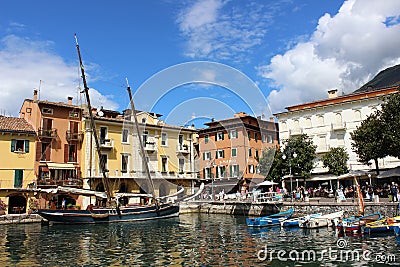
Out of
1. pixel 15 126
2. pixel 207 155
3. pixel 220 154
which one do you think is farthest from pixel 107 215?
pixel 207 155

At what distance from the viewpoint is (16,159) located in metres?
35.8

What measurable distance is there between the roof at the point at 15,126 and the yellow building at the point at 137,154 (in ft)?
20.6

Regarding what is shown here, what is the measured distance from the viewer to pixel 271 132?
169ft

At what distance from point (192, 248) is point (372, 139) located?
868 inches

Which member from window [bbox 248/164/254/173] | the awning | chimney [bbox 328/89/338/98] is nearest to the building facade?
chimney [bbox 328/89/338/98]

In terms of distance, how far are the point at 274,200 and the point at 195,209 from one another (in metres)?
11.8

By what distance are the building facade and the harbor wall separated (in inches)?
488

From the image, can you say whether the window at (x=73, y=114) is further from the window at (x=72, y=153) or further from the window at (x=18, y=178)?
the window at (x=18, y=178)

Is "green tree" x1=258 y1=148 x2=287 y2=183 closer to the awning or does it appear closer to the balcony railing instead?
the balcony railing

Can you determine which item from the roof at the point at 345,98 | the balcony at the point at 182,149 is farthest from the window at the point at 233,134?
the roof at the point at 345,98

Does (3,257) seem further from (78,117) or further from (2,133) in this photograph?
(78,117)

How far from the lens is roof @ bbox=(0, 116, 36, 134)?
3578cm

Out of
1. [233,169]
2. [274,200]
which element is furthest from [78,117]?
[274,200]

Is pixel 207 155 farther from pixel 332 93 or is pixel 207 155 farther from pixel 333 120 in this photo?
pixel 332 93
